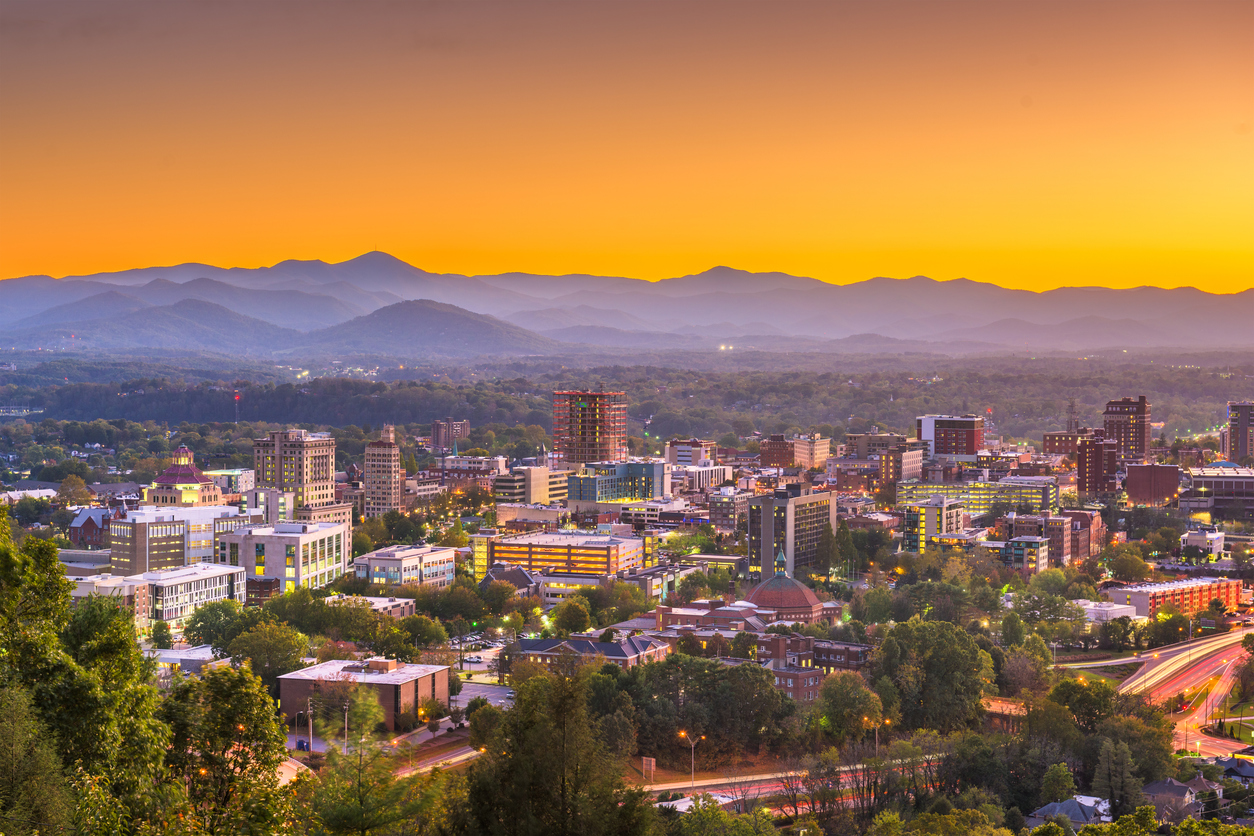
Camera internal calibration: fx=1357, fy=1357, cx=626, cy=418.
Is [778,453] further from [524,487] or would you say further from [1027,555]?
[1027,555]

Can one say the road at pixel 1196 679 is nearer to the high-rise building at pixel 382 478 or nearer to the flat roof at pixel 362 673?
the flat roof at pixel 362 673

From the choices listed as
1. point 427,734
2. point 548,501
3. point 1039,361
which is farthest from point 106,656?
point 1039,361

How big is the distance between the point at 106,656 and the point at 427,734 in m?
15.6

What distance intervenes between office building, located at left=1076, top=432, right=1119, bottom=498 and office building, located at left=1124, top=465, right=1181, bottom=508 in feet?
8.19

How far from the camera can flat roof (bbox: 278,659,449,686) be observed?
24.4 metres

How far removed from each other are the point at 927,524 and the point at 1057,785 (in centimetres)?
2636

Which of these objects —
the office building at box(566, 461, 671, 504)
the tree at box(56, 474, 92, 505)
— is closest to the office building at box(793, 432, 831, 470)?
the office building at box(566, 461, 671, 504)

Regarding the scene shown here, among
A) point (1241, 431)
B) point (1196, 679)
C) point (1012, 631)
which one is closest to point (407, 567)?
point (1012, 631)

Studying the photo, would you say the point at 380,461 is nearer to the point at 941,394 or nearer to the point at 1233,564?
the point at 1233,564

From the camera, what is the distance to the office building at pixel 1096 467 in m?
59.7

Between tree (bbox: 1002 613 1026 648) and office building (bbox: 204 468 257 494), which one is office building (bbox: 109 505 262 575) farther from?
tree (bbox: 1002 613 1026 648)

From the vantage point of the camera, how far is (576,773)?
917 cm

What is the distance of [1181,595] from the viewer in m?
36.9

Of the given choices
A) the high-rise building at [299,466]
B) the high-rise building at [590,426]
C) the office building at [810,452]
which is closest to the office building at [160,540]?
the high-rise building at [299,466]
